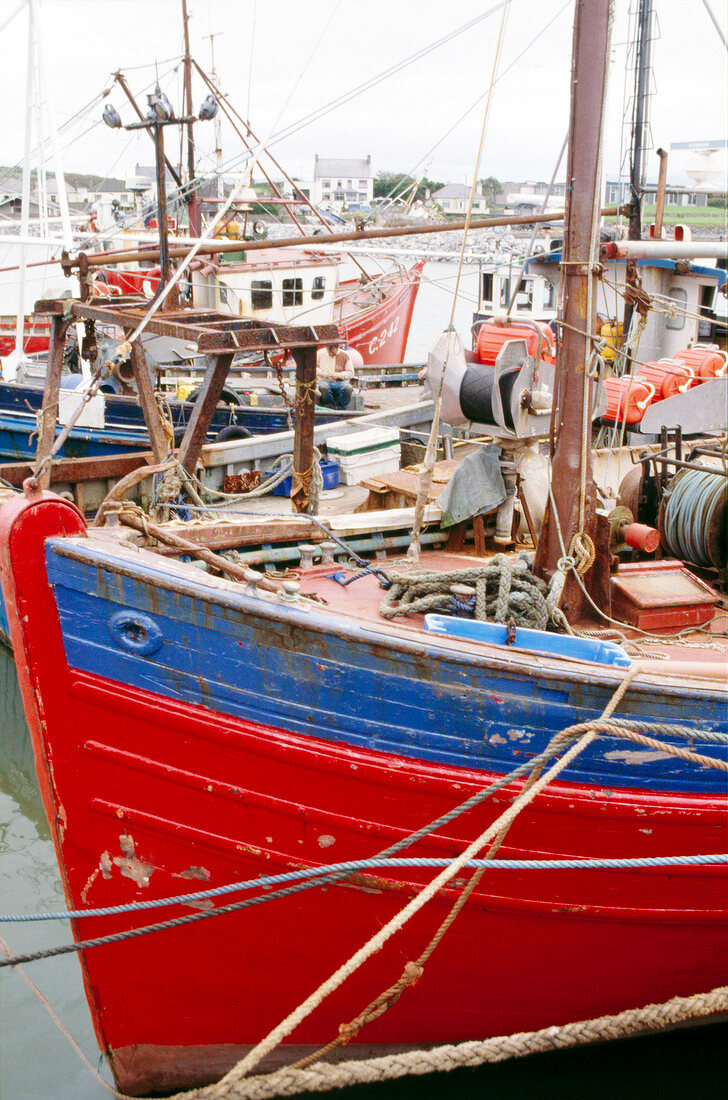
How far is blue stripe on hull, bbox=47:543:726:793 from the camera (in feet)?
12.9

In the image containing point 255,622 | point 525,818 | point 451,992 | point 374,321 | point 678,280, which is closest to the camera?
point 255,622

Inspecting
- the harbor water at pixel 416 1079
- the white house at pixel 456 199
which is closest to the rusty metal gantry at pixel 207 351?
the harbor water at pixel 416 1079

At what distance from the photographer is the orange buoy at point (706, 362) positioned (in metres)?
9.12

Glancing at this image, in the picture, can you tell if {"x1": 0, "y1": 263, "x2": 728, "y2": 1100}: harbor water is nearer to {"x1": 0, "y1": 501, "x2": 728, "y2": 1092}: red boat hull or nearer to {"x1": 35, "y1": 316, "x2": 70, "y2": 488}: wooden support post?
{"x1": 0, "y1": 501, "x2": 728, "y2": 1092}: red boat hull

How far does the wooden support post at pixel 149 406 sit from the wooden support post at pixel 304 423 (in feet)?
5.03

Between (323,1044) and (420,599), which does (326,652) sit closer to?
(420,599)

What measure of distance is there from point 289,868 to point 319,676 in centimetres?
95

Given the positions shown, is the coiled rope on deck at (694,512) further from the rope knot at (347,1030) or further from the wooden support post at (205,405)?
the rope knot at (347,1030)

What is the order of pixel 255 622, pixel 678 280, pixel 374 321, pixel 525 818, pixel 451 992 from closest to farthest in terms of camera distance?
pixel 255 622 → pixel 525 818 → pixel 451 992 → pixel 678 280 → pixel 374 321

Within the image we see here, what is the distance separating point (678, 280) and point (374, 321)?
13741 millimetres

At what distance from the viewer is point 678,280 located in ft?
42.3

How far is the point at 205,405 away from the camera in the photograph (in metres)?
6.56

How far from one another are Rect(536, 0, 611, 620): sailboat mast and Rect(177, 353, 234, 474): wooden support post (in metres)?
2.43

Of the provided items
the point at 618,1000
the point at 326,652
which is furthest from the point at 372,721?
the point at 618,1000
